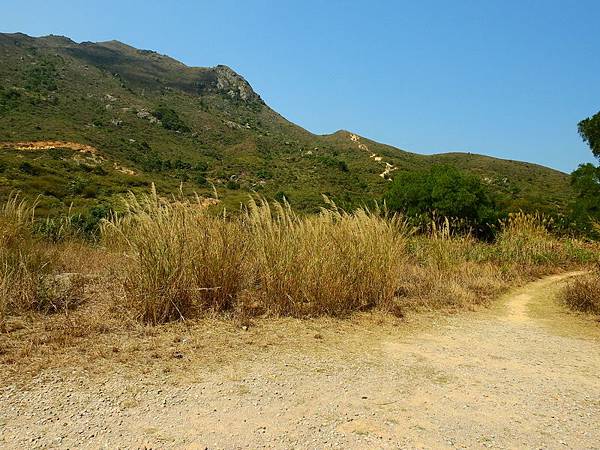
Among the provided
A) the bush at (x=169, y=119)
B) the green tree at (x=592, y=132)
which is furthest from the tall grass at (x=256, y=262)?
the bush at (x=169, y=119)

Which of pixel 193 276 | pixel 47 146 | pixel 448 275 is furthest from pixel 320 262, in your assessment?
pixel 47 146

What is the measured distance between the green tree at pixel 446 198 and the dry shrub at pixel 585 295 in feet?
30.6

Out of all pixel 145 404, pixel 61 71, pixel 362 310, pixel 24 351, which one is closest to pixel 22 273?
pixel 24 351

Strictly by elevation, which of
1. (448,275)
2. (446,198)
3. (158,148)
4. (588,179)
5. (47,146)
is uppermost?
(588,179)

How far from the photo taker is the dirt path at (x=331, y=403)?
301 centimetres

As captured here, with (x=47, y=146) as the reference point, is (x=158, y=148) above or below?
above

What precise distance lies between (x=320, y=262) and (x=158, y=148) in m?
49.5

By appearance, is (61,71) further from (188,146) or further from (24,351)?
(24,351)

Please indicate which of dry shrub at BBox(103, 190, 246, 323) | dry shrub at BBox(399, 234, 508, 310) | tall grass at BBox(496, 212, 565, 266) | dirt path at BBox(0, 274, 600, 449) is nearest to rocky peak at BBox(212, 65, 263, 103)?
tall grass at BBox(496, 212, 565, 266)

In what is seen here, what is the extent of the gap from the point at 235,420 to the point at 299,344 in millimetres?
1851

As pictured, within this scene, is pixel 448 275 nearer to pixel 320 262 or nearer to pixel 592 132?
pixel 320 262

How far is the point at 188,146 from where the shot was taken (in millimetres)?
56812

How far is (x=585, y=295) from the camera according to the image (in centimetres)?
800

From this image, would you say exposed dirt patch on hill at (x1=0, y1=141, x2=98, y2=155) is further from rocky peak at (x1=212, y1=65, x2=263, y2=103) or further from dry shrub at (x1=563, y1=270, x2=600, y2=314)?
rocky peak at (x1=212, y1=65, x2=263, y2=103)
